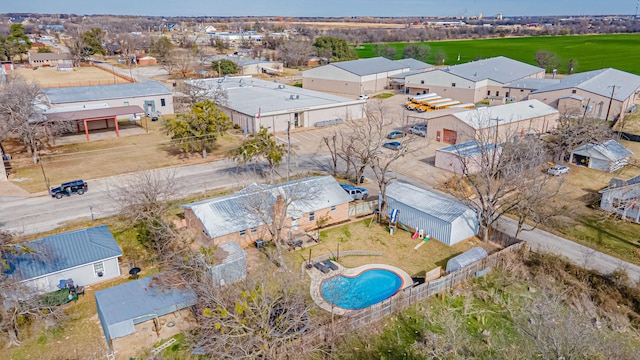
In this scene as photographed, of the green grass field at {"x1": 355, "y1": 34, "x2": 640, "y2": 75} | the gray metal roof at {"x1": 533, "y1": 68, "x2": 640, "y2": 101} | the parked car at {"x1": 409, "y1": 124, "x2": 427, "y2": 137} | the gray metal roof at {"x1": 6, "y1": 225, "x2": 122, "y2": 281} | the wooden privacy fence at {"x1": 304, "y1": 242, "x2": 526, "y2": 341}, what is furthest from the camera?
the green grass field at {"x1": 355, "y1": 34, "x2": 640, "y2": 75}

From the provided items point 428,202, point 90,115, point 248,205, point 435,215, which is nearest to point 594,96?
point 428,202

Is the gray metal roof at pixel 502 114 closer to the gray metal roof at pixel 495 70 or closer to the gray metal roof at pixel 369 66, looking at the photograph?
the gray metal roof at pixel 495 70

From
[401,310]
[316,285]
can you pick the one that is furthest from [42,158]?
[401,310]

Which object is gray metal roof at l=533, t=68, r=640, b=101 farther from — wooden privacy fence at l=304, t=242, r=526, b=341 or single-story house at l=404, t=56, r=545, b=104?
wooden privacy fence at l=304, t=242, r=526, b=341

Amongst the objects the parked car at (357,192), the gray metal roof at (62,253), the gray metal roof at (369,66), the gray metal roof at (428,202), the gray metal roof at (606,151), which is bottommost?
the parked car at (357,192)

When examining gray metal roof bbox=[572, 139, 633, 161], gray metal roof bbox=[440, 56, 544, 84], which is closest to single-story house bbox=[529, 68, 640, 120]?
gray metal roof bbox=[440, 56, 544, 84]

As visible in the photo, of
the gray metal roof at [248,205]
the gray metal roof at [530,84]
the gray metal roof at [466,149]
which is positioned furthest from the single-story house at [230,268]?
the gray metal roof at [530,84]
